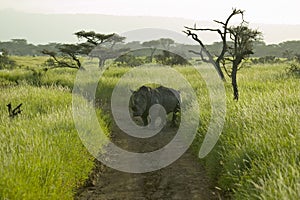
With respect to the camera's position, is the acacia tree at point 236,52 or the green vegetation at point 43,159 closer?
the green vegetation at point 43,159

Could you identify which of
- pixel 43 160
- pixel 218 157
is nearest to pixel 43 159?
pixel 43 160

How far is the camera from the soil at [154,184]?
6.67 metres

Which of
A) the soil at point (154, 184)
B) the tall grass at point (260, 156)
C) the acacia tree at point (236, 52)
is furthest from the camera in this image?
the acacia tree at point (236, 52)

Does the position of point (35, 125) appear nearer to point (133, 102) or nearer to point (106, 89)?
point (133, 102)

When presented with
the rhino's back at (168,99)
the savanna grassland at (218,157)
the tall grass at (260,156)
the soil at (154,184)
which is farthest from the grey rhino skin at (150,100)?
the tall grass at (260,156)

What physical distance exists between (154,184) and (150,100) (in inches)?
189

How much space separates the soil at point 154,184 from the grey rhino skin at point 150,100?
3054 millimetres

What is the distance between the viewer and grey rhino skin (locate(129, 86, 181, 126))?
11625mm

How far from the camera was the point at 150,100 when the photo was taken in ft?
38.6

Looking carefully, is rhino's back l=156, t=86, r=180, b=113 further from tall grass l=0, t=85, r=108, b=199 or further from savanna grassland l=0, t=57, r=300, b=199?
tall grass l=0, t=85, r=108, b=199

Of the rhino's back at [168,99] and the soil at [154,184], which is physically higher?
the rhino's back at [168,99]

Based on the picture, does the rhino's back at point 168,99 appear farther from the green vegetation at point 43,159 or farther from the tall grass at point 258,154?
the green vegetation at point 43,159

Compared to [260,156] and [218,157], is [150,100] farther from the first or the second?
[260,156]

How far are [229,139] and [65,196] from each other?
10.9 ft
